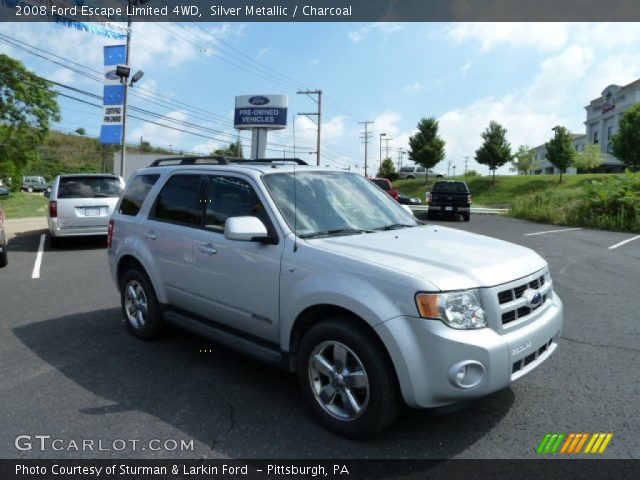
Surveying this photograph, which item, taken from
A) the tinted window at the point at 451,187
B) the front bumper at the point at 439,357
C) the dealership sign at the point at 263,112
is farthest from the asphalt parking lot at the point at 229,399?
the dealership sign at the point at 263,112

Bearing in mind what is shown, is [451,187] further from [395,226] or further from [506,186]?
[506,186]

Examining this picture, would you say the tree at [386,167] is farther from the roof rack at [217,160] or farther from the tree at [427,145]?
the roof rack at [217,160]

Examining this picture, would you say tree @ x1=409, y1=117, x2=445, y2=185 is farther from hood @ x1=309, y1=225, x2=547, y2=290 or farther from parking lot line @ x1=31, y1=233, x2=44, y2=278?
hood @ x1=309, y1=225, x2=547, y2=290

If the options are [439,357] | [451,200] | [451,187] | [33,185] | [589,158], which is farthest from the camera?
[33,185]

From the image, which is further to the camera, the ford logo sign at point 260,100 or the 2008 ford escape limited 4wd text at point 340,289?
the ford logo sign at point 260,100

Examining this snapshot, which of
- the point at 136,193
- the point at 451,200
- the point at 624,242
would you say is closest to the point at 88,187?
the point at 136,193

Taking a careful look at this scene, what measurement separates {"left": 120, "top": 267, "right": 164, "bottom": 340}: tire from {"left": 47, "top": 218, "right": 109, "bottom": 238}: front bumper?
6.80 meters

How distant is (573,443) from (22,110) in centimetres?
3963

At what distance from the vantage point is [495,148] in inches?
1850

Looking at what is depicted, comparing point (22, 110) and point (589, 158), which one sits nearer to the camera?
point (22, 110)

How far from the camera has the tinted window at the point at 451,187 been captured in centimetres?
2238

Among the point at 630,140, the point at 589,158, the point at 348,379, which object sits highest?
the point at 630,140

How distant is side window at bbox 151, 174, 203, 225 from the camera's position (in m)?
4.49

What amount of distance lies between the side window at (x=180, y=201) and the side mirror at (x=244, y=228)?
99 cm
